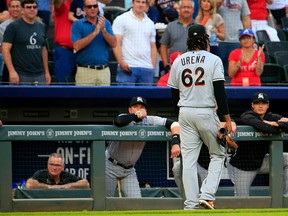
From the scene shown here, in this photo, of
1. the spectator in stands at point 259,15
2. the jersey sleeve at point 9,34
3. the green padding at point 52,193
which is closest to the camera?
the green padding at point 52,193

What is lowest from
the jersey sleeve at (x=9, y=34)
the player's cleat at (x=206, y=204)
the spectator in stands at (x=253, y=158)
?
the player's cleat at (x=206, y=204)

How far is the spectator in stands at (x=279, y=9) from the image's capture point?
15.5m

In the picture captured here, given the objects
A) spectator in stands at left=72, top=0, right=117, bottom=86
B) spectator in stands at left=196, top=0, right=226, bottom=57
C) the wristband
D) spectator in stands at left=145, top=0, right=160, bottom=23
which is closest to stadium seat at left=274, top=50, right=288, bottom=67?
spectator in stands at left=196, top=0, right=226, bottom=57

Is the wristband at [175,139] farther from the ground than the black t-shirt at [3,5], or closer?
closer

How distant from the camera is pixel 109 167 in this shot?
10.3 metres

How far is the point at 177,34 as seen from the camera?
12.4m

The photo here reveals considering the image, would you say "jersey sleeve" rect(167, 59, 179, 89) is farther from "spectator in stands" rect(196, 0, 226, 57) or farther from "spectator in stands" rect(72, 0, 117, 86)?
"spectator in stands" rect(196, 0, 226, 57)

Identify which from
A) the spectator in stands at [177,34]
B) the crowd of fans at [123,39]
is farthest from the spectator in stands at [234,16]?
the spectator in stands at [177,34]

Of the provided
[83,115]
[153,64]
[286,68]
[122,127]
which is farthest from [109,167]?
[286,68]

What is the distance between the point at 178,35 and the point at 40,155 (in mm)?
2798

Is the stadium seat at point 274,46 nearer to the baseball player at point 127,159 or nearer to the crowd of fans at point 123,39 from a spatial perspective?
the crowd of fans at point 123,39

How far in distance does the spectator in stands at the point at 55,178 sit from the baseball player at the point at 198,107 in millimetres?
1857

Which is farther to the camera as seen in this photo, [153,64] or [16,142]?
[153,64]

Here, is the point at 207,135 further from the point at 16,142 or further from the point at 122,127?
the point at 16,142
